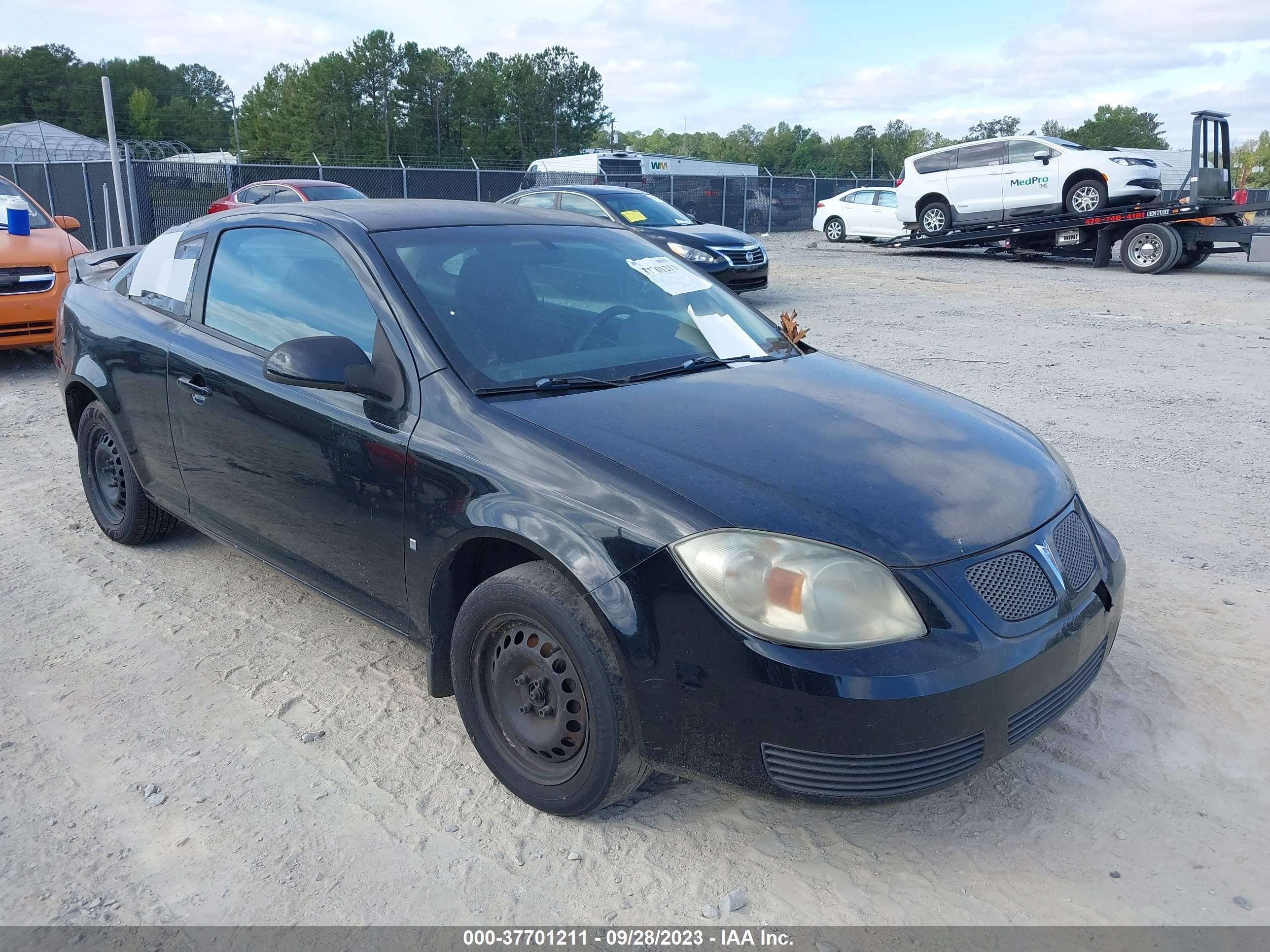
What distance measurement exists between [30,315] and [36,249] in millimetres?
597

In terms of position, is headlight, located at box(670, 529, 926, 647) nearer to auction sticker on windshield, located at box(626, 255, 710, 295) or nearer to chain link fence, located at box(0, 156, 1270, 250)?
auction sticker on windshield, located at box(626, 255, 710, 295)

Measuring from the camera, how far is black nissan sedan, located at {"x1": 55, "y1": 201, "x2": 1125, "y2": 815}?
227 centimetres

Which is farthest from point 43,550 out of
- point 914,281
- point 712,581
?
point 914,281

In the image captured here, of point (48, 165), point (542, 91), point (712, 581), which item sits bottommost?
point (712, 581)

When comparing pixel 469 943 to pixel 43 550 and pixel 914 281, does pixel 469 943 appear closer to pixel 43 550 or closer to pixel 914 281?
pixel 43 550

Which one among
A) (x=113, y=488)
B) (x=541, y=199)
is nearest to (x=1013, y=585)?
(x=113, y=488)

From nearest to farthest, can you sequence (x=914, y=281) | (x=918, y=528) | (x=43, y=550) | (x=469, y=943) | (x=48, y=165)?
(x=469, y=943)
(x=918, y=528)
(x=43, y=550)
(x=914, y=281)
(x=48, y=165)

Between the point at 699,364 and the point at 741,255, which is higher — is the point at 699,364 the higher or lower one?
the lower one

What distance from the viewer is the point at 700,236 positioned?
40.2 ft

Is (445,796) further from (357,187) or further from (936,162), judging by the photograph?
(357,187)

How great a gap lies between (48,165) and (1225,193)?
73.1 ft

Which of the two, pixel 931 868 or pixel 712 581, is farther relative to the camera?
pixel 931 868

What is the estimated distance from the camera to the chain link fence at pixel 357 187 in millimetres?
19109

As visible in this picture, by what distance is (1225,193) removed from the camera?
666 inches
